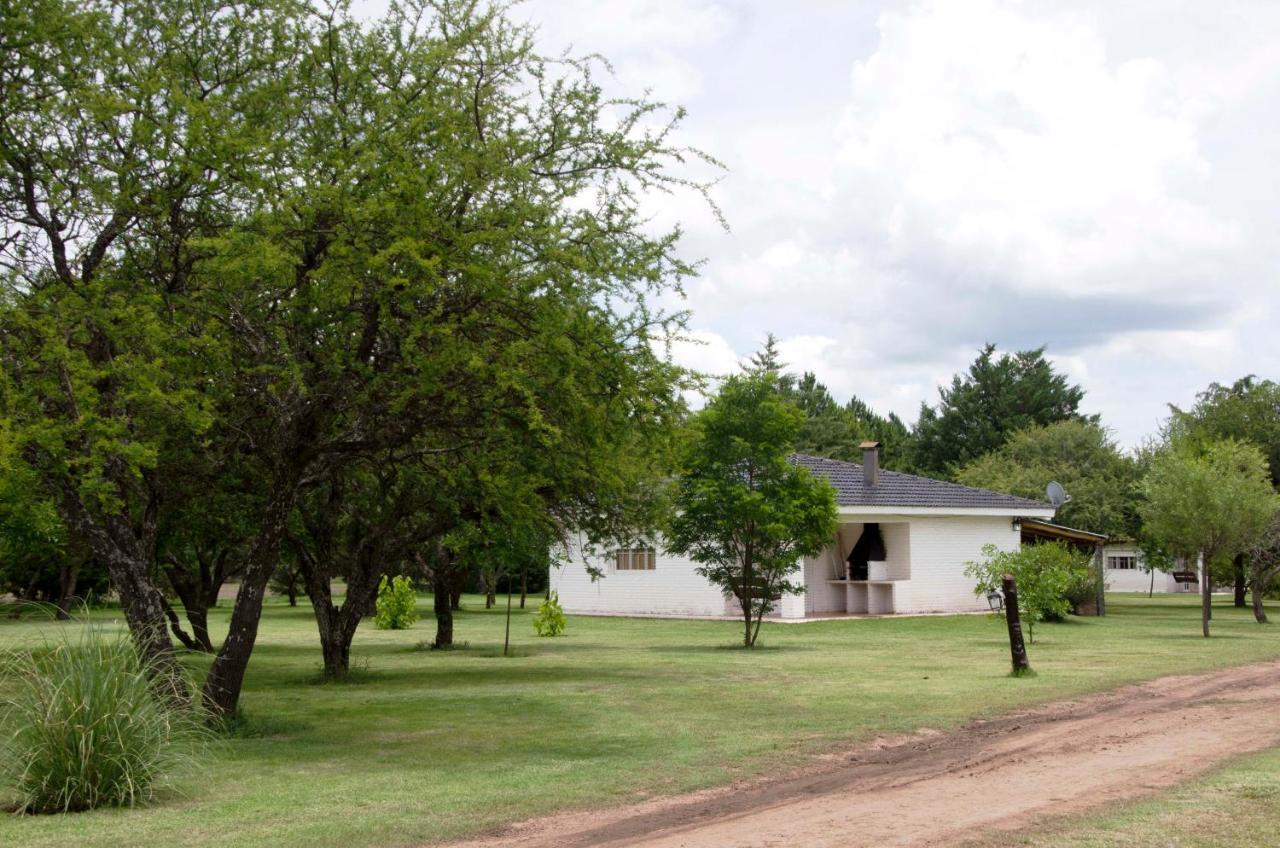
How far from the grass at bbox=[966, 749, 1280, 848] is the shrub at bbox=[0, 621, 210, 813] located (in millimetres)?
5930

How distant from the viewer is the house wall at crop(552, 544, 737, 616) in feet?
128

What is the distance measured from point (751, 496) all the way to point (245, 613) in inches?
537

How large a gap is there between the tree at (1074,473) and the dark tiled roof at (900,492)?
1536cm

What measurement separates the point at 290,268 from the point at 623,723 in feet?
19.7

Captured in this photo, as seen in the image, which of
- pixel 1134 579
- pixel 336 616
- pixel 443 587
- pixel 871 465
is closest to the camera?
pixel 336 616

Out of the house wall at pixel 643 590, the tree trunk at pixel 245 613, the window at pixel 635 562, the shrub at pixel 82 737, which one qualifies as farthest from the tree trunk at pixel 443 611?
the shrub at pixel 82 737

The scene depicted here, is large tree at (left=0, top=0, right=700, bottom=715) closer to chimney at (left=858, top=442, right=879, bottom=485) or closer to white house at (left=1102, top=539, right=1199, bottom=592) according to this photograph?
chimney at (left=858, top=442, right=879, bottom=485)

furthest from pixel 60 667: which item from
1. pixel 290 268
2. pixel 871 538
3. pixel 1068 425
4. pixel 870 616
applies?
pixel 1068 425

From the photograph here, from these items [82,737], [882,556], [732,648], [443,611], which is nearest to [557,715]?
[82,737]

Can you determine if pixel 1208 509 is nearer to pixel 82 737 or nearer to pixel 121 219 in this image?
pixel 121 219

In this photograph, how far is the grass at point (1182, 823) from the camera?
24.1 feet

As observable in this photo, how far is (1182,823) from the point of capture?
7824 millimetres

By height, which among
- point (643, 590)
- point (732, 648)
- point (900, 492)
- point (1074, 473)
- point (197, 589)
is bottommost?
point (732, 648)

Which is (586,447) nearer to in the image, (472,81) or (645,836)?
(472,81)
